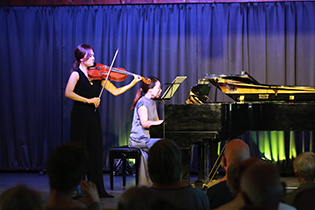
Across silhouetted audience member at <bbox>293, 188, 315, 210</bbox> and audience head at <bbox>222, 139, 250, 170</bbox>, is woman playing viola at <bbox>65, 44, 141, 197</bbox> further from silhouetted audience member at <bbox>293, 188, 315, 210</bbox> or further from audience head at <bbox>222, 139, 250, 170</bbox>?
silhouetted audience member at <bbox>293, 188, 315, 210</bbox>

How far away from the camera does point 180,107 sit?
3697 mm

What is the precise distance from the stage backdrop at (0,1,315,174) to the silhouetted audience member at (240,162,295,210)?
4.89 metres

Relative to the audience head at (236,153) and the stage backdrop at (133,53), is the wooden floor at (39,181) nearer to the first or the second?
the stage backdrop at (133,53)

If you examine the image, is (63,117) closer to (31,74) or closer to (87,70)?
(31,74)

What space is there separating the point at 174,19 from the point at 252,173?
5.27 meters

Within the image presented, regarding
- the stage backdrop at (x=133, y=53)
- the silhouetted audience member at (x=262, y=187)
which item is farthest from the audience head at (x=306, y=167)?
the stage backdrop at (x=133, y=53)

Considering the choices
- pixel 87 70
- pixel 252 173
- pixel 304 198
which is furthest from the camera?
pixel 87 70

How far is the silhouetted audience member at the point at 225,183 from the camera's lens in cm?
188

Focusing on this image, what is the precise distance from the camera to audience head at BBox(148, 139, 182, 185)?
1617 mm

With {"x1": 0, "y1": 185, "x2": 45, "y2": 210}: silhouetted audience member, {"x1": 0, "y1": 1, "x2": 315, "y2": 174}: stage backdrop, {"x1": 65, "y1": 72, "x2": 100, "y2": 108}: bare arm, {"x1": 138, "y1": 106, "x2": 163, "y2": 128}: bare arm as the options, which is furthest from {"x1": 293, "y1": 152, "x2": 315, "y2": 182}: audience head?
{"x1": 0, "y1": 1, "x2": 315, "y2": 174}: stage backdrop

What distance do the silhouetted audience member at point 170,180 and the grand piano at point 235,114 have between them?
6.12ft

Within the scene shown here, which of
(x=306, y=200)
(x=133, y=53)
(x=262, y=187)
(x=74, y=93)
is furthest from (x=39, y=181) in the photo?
(x=262, y=187)

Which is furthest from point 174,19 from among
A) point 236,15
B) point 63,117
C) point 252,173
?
point 252,173

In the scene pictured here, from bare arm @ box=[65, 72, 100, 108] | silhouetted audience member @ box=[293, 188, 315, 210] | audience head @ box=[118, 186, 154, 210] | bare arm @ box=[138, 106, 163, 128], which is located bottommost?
silhouetted audience member @ box=[293, 188, 315, 210]
